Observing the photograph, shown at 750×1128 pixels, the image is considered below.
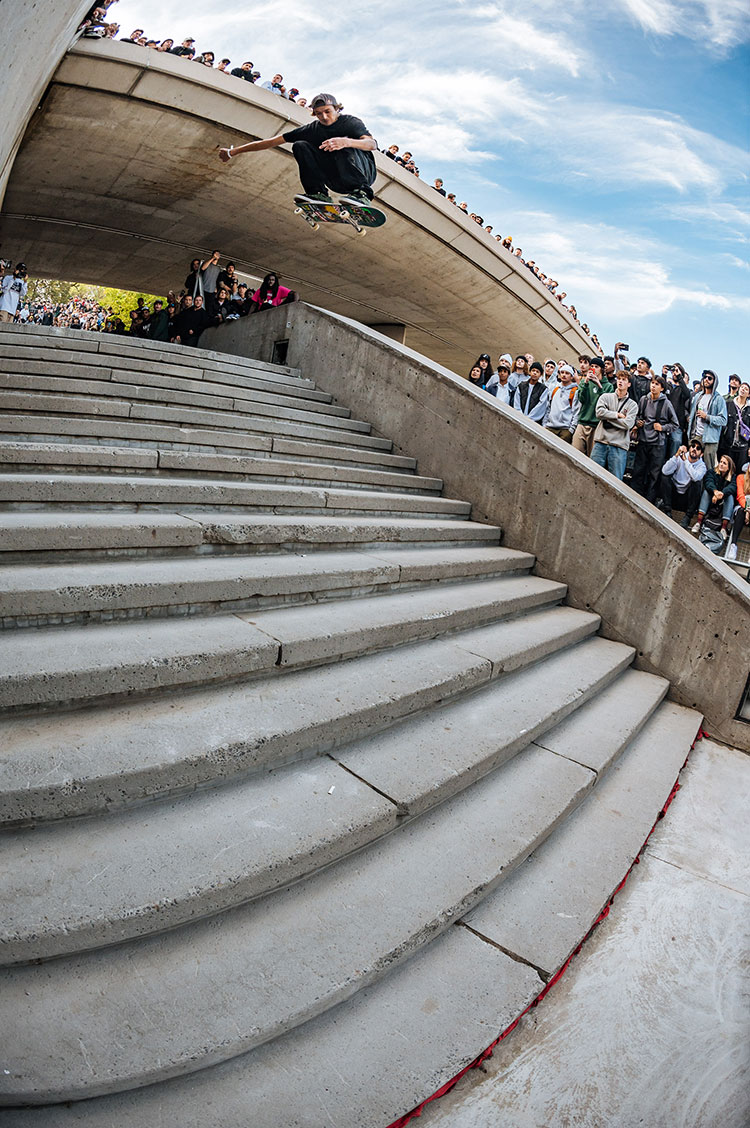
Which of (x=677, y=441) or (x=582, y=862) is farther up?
(x=677, y=441)

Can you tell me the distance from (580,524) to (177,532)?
332 cm

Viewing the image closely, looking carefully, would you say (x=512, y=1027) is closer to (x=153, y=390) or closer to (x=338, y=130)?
(x=153, y=390)

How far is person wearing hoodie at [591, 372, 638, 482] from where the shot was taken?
6.59 meters

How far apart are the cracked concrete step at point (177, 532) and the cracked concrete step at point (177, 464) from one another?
46 cm

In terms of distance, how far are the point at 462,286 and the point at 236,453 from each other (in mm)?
17424

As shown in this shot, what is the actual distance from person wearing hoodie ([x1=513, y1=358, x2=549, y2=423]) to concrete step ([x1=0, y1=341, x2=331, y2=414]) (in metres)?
2.94

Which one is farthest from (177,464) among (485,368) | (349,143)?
(485,368)

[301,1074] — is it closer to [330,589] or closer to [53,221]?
[330,589]

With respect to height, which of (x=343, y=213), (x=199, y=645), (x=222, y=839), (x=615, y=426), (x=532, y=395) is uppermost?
(x=343, y=213)

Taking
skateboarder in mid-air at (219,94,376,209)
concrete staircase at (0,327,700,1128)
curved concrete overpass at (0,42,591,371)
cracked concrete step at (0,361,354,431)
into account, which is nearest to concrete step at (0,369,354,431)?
cracked concrete step at (0,361,354,431)

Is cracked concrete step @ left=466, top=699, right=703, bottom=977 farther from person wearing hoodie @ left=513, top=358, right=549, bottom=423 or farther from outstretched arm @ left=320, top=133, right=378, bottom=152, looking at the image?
outstretched arm @ left=320, top=133, right=378, bottom=152

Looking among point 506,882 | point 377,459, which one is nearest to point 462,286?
point 377,459

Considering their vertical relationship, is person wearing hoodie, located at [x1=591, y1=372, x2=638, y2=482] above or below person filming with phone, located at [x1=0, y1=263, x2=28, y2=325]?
below

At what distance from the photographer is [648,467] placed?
731cm
